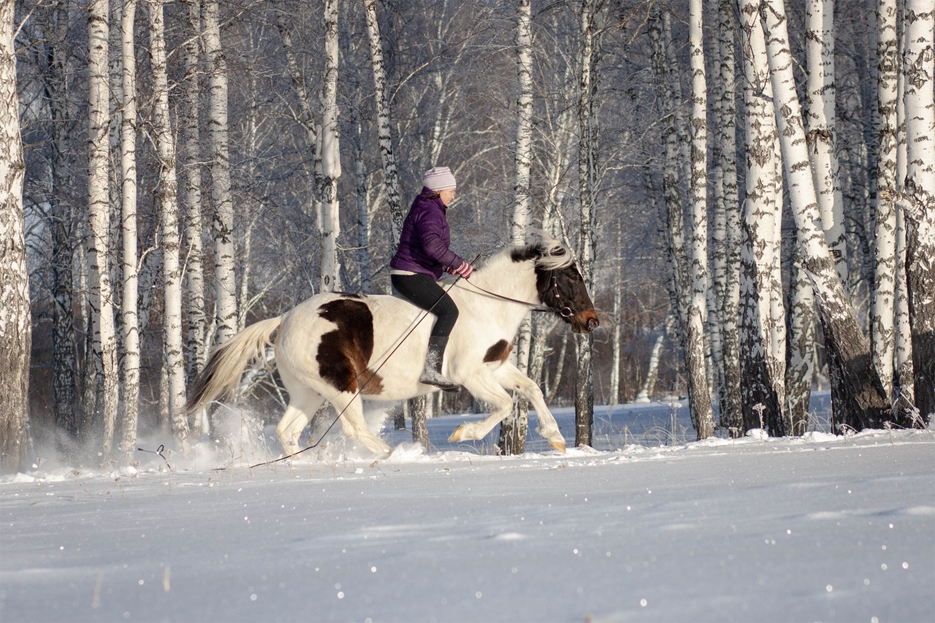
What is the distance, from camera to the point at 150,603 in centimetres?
234

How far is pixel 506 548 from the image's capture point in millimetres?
2791

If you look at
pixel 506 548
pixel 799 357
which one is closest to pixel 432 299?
pixel 799 357

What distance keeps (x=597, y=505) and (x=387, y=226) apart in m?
23.4

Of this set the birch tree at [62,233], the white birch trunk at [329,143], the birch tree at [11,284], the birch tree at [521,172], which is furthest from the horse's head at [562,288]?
the birch tree at [62,233]

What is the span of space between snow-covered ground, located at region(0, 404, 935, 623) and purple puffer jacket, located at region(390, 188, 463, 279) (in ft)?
10.3

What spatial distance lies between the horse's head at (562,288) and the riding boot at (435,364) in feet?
3.24

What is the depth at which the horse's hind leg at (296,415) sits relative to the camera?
838 centimetres

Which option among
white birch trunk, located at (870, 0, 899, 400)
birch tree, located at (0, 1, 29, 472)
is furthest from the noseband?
birch tree, located at (0, 1, 29, 472)

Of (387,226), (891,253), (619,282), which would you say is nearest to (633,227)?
(619,282)

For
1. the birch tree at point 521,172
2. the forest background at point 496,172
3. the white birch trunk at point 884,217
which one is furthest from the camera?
the birch tree at point 521,172

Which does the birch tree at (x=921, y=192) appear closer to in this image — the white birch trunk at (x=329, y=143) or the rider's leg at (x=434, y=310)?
the rider's leg at (x=434, y=310)

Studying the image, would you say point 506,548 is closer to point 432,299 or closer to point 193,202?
point 432,299

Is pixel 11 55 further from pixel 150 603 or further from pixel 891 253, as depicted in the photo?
pixel 891 253

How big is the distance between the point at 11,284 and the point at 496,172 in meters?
17.6
